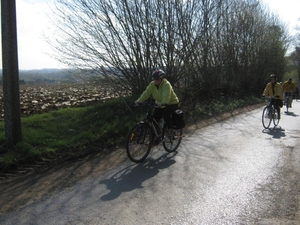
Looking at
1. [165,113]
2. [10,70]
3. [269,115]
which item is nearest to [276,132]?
[269,115]

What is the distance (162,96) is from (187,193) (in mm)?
2546

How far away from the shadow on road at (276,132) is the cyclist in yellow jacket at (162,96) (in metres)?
4.06

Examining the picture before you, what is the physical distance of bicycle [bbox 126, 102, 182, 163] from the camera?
637cm

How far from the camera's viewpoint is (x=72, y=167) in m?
6.18

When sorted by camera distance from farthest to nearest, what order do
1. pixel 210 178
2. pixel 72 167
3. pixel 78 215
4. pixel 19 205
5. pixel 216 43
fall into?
pixel 216 43
pixel 72 167
pixel 210 178
pixel 19 205
pixel 78 215

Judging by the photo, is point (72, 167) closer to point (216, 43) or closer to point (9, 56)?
point (9, 56)

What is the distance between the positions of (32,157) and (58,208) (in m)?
2.31

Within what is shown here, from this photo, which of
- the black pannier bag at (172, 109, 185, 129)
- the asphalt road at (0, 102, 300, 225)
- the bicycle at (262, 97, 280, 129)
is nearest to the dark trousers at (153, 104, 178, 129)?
the black pannier bag at (172, 109, 185, 129)

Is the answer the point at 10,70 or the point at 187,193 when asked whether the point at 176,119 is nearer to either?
the point at 187,193

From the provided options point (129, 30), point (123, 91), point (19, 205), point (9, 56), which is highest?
point (129, 30)

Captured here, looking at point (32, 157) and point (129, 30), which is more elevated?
point (129, 30)

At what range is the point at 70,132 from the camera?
8.34 m

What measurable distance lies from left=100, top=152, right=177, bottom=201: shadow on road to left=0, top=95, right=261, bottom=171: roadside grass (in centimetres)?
158

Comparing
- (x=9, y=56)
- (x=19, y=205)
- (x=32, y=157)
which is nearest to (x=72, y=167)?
(x=32, y=157)
